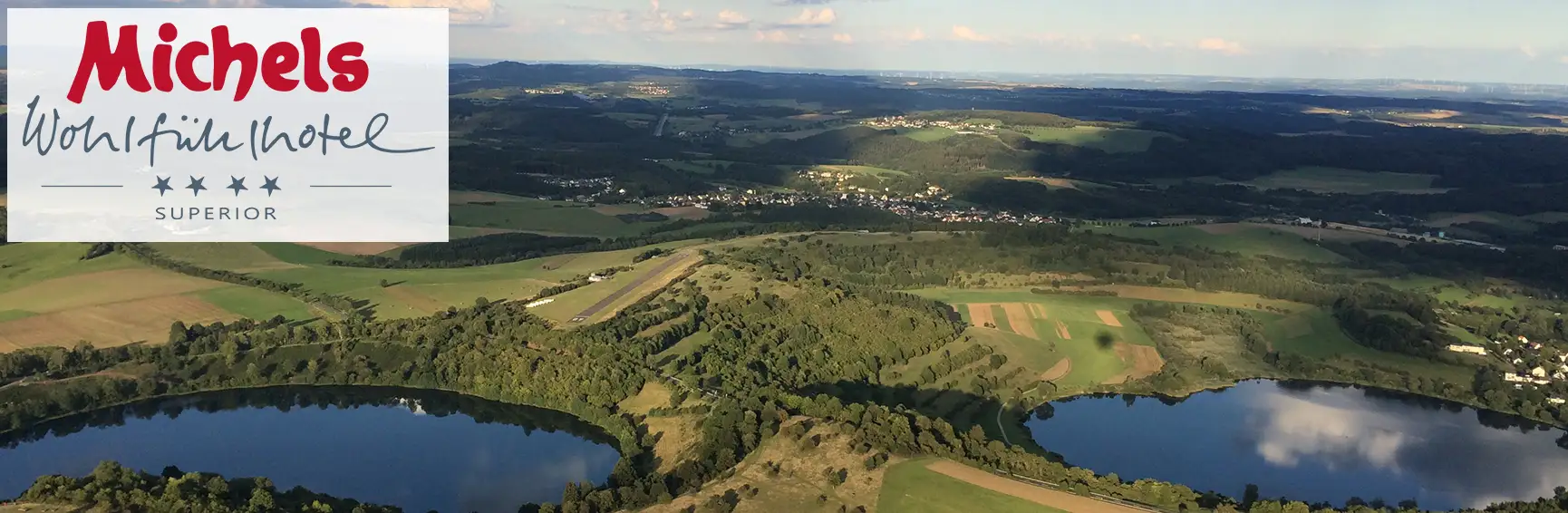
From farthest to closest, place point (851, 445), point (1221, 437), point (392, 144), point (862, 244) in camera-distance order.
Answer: point (862, 244), point (392, 144), point (1221, 437), point (851, 445)

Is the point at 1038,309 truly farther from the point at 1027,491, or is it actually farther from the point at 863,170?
the point at 863,170

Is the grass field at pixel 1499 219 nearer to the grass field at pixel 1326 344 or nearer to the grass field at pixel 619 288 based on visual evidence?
the grass field at pixel 1326 344

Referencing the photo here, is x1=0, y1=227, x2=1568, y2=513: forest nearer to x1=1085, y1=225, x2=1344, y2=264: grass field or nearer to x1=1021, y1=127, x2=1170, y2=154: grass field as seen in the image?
x1=1085, y1=225, x2=1344, y2=264: grass field

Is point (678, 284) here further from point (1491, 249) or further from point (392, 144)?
point (1491, 249)

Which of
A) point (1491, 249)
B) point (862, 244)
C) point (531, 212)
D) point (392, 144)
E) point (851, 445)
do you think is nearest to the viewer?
point (851, 445)

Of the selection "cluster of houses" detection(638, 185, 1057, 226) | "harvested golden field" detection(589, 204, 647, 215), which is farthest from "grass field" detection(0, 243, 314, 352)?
"cluster of houses" detection(638, 185, 1057, 226)

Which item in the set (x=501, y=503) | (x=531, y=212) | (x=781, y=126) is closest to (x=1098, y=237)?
(x=531, y=212)

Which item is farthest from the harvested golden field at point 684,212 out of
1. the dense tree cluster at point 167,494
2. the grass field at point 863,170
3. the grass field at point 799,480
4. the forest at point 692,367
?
the dense tree cluster at point 167,494
